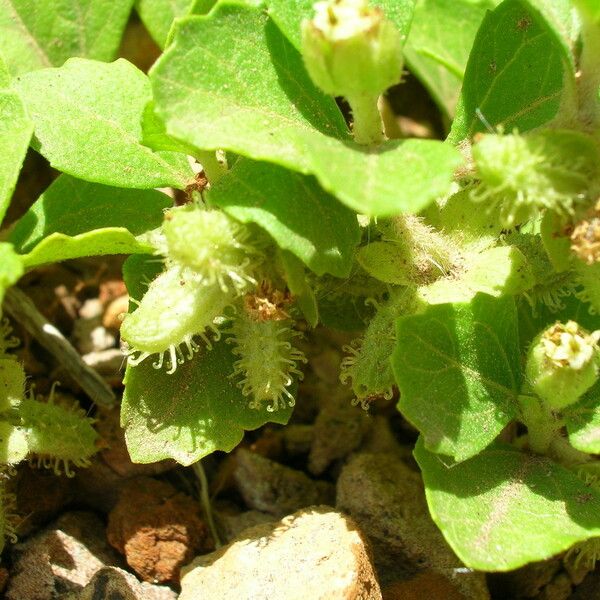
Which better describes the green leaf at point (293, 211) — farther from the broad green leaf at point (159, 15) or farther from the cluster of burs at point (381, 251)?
the broad green leaf at point (159, 15)

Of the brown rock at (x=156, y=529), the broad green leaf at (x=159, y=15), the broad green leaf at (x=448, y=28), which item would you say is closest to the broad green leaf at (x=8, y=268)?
the brown rock at (x=156, y=529)

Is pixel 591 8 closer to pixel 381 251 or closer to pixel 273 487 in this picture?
pixel 381 251

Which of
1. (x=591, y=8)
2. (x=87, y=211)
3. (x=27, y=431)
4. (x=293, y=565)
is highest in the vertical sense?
(x=591, y=8)

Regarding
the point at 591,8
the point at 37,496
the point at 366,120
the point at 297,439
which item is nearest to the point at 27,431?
the point at 37,496

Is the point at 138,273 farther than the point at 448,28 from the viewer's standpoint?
No

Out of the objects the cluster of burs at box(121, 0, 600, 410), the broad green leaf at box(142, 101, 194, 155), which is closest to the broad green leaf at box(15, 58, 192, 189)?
the broad green leaf at box(142, 101, 194, 155)

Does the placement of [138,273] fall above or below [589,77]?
below

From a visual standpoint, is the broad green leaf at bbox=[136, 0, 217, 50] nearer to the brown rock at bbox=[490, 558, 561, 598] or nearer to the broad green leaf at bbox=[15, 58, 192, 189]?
the broad green leaf at bbox=[15, 58, 192, 189]
